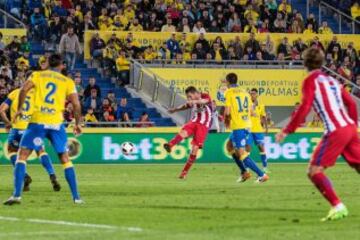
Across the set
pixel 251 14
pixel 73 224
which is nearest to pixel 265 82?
pixel 251 14

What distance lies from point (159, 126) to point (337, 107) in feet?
74.8

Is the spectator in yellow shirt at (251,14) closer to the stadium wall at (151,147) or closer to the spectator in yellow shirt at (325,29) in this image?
the spectator in yellow shirt at (325,29)

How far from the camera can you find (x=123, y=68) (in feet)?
128

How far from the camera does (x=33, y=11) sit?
40219 millimetres

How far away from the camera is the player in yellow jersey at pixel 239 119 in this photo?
24094 mm

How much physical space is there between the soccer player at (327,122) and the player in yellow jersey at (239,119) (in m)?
9.12

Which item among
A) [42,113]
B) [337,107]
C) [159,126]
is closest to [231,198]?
[42,113]

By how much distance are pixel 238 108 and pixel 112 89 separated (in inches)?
597

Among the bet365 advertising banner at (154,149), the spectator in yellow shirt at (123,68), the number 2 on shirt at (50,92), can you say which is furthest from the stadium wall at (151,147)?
the number 2 on shirt at (50,92)

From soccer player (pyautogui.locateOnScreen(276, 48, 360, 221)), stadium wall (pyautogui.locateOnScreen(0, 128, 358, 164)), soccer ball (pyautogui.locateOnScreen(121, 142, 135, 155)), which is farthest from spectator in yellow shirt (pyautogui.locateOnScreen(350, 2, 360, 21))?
soccer player (pyautogui.locateOnScreen(276, 48, 360, 221))

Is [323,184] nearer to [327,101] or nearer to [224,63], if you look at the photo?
[327,101]

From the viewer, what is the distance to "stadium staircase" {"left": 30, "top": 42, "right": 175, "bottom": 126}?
1512 inches

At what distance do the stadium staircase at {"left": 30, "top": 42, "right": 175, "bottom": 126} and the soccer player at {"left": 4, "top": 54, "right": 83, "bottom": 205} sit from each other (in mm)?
20050

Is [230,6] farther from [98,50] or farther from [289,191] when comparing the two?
[289,191]
